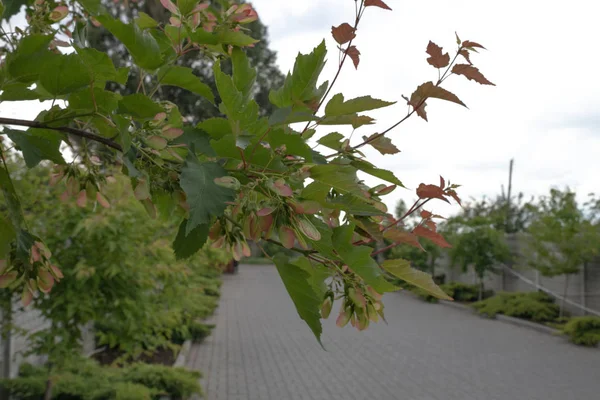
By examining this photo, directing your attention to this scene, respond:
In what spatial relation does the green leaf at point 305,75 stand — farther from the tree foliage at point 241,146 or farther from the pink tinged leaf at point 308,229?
the pink tinged leaf at point 308,229

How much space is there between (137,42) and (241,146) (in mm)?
250

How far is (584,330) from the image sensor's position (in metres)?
12.2

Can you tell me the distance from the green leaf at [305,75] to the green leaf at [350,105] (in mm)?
50

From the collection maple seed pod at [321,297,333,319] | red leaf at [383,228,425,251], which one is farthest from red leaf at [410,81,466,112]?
maple seed pod at [321,297,333,319]

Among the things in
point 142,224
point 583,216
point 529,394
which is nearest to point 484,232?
point 583,216

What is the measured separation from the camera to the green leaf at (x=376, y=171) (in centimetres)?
109

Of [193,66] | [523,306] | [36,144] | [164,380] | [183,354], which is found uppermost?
[193,66]

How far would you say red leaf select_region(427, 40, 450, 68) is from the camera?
3.72 feet

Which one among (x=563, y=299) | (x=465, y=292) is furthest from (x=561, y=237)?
(x=465, y=292)

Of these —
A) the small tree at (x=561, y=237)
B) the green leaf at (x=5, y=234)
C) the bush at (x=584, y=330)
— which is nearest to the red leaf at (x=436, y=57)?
the green leaf at (x=5, y=234)

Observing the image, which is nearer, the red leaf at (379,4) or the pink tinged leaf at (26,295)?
the red leaf at (379,4)

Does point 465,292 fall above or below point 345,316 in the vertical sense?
below

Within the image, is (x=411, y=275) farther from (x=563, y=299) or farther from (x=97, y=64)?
(x=563, y=299)

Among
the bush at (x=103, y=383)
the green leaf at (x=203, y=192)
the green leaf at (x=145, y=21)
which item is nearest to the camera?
the green leaf at (x=203, y=192)
